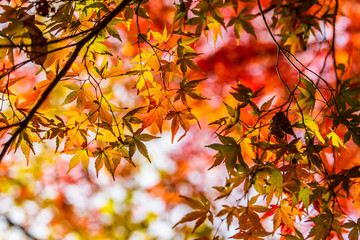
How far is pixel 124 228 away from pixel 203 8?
2921mm

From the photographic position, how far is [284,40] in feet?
4.55

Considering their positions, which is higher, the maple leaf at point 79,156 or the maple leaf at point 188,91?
the maple leaf at point 188,91

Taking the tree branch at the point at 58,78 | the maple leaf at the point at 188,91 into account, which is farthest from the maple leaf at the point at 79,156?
the maple leaf at the point at 188,91

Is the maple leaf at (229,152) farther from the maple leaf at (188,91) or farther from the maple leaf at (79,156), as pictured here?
the maple leaf at (79,156)

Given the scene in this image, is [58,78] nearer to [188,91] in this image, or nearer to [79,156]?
[79,156]

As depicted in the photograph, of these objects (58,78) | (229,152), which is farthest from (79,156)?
(229,152)

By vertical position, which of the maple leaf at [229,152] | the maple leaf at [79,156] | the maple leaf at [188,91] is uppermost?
the maple leaf at [188,91]

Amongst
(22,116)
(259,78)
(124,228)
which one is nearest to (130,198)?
(124,228)

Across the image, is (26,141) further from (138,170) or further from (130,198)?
(130,198)

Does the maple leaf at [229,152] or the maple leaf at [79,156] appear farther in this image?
the maple leaf at [79,156]

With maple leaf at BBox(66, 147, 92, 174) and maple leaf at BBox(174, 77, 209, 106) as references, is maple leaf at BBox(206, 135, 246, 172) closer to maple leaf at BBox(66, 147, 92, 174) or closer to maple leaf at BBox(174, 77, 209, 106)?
maple leaf at BBox(174, 77, 209, 106)

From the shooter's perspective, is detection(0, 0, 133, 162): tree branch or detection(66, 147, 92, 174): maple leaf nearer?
detection(0, 0, 133, 162): tree branch

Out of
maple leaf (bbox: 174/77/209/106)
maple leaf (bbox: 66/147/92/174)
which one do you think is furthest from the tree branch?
maple leaf (bbox: 174/77/209/106)

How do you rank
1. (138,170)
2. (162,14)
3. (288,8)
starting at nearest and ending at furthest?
(288,8), (162,14), (138,170)
